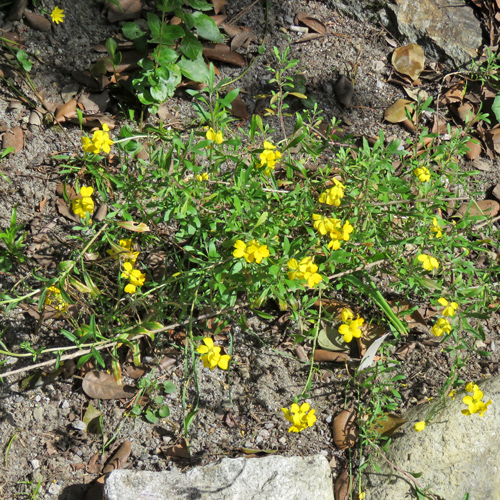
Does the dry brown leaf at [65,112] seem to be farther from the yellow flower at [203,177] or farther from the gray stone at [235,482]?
the gray stone at [235,482]

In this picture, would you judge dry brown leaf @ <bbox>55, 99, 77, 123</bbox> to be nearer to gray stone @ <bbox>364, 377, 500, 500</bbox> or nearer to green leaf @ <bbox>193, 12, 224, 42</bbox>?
green leaf @ <bbox>193, 12, 224, 42</bbox>

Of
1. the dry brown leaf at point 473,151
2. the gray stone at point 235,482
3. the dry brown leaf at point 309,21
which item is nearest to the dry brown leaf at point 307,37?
the dry brown leaf at point 309,21

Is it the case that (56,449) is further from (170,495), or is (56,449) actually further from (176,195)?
(176,195)

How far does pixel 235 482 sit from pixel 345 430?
650 mm

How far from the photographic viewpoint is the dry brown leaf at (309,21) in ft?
11.4

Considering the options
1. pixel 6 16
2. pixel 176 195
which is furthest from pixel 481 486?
pixel 6 16

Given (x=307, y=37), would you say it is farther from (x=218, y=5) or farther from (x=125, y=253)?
(x=125, y=253)

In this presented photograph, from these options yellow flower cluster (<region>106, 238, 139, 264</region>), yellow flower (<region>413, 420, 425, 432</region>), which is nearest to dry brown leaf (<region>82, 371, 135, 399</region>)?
yellow flower cluster (<region>106, 238, 139, 264</region>)

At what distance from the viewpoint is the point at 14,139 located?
116 inches

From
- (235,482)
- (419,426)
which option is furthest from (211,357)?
(419,426)

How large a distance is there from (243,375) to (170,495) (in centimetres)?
68

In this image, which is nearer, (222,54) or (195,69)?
(195,69)

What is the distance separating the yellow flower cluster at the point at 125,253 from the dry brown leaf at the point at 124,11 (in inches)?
62.2

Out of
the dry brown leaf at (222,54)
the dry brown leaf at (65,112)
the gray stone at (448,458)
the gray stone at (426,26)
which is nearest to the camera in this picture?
the gray stone at (448,458)
